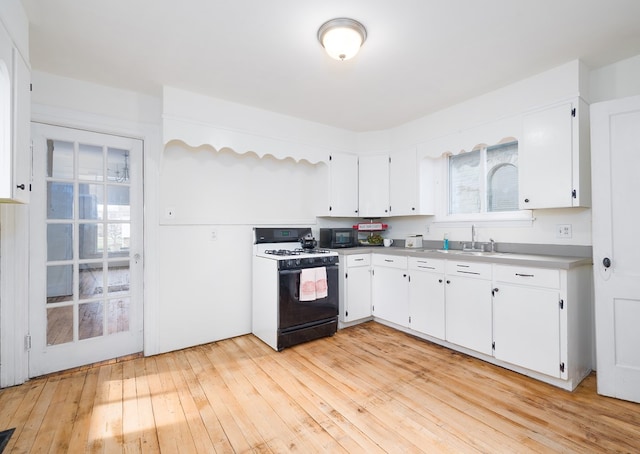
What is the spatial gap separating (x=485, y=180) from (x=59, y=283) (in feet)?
13.6

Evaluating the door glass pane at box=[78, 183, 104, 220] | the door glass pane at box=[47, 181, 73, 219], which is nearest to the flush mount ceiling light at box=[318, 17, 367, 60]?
the door glass pane at box=[78, 183, 104, 220]

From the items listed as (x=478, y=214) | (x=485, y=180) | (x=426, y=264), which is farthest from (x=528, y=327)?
(x=485, y=180)

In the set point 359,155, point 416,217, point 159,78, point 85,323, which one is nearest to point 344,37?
point 159,78

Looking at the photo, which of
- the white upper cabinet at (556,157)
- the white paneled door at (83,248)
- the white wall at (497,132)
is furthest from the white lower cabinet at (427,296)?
the white paneled door at (83,248)

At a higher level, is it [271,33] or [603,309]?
[271,33]

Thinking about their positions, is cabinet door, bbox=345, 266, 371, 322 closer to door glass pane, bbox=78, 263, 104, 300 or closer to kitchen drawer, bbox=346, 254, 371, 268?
kitchen drawer, bbox=346, 254, 371, 268

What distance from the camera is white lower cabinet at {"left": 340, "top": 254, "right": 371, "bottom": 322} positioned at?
3420mm

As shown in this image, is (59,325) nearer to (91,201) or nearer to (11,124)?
(91,201)

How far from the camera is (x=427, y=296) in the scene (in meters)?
3.00

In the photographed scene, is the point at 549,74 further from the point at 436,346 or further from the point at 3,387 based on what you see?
the point at 3,387

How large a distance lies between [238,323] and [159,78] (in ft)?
8.26

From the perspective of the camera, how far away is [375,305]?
358 centimetres

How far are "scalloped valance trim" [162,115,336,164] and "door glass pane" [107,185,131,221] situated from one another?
2.02ft

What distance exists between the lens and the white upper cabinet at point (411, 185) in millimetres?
3506
